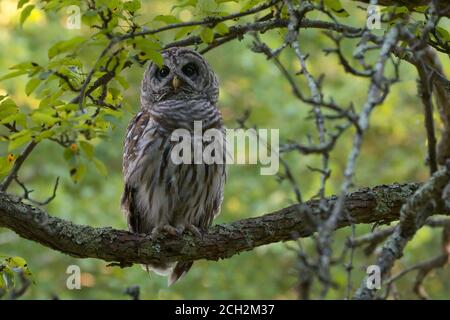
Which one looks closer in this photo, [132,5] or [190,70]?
[132,5]

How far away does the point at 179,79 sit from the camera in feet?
16.1

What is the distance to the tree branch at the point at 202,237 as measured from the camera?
348 cm

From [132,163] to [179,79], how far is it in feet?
2.41

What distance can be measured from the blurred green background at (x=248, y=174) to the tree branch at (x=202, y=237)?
4.35 meters

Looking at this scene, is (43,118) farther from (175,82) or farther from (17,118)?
(175,82)

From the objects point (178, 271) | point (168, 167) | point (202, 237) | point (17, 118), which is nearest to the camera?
point (17, 118)

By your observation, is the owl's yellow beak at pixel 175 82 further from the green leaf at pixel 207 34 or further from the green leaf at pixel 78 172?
the green leaf at pixel 78 172

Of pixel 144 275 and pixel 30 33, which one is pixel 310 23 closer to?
pixel 144 275

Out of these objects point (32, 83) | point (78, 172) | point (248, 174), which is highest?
point (248, 174)

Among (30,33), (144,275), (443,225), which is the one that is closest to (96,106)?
(443,225)

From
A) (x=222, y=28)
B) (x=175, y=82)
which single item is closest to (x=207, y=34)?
(x=222, y=28)

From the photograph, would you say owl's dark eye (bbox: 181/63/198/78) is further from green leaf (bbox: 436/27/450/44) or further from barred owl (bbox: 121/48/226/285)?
green leaf (bbox: 436/27/450/44)

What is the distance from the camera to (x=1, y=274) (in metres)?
3.40

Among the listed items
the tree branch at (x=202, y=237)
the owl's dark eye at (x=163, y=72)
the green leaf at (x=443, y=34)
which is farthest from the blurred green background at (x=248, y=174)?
the green leaf at (x=443, y=34)
